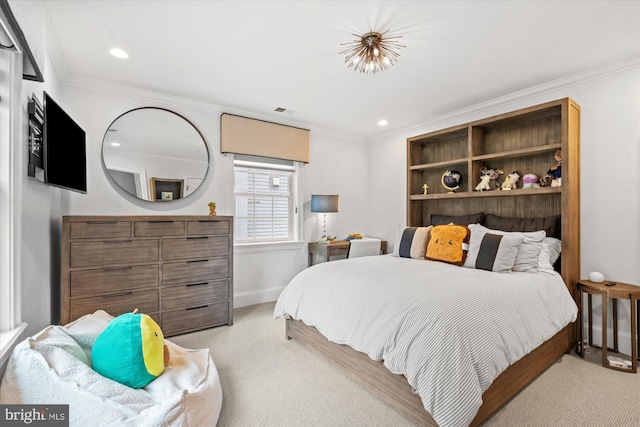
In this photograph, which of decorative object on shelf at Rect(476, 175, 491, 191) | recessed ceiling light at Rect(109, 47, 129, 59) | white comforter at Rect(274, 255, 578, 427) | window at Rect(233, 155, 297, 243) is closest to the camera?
white comforter at Rect(274, 255, 578, 427)

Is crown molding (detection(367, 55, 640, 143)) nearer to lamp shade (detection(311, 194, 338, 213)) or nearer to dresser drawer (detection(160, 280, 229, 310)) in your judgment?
lamp shade (detection(311, 194, 338, 213))

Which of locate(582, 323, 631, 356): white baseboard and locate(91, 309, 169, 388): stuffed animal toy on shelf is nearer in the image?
locate(91, 309, 169, 388): stuffed animal toy on shelf

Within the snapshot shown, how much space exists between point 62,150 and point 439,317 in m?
2.76

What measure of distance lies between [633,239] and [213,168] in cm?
416

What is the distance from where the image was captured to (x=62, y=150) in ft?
7.18

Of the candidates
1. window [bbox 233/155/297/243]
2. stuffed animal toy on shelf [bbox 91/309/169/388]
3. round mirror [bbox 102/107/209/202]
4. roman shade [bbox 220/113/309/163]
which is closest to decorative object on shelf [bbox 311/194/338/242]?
window [bbox 233/155/297/243]

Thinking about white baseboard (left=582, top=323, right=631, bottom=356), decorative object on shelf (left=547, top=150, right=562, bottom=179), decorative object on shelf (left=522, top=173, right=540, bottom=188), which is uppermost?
decorative object on shelf (left=547, top=150, right=562, bottom=179)

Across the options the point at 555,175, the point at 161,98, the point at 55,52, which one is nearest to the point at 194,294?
the point at 161,98

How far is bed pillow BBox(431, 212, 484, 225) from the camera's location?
349 centimetres

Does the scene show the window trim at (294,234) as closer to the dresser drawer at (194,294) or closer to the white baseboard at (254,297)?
the white baseboard at (254,297)

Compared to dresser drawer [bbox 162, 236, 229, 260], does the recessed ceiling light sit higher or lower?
higher

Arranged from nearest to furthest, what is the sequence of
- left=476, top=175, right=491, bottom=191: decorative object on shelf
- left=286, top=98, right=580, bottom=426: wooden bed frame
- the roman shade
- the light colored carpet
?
the light colored carpet → left=286, top=98, right=580, bottom=426: wooden bed frame → left=476, top=175, right=491, bottom=191: decorative object on shelf → the roman shade

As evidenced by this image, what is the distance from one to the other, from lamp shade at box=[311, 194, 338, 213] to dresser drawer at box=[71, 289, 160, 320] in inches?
85.7

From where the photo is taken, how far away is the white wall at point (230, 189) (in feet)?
9.83
